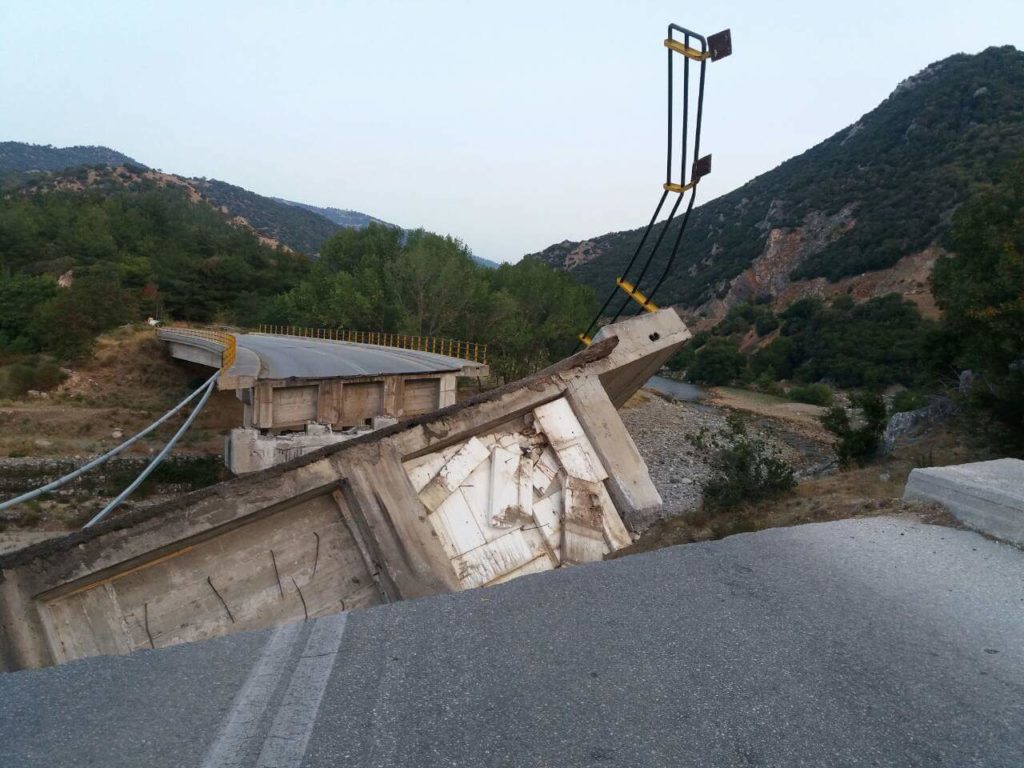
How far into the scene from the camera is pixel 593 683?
288 cm

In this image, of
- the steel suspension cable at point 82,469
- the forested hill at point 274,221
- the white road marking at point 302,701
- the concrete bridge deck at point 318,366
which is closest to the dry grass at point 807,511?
the white road marking at point 302,701

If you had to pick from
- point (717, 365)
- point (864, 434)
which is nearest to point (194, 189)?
point (717, 365)

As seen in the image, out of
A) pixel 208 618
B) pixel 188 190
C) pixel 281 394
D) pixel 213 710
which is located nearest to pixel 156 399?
pixel 281 394

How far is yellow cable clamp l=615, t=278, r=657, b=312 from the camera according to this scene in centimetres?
699

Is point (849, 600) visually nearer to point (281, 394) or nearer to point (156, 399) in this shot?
point (281, 394)

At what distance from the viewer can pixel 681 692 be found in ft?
9.18

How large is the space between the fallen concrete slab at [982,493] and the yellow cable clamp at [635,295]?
125 inches

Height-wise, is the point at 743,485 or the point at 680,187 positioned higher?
the point at 680,187

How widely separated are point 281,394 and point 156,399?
73.9 feet

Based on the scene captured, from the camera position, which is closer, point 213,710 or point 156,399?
point 213,710

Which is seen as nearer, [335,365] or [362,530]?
[362,530]

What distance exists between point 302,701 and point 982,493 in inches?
193

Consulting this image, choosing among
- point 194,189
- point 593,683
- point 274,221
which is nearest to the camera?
point 593,683

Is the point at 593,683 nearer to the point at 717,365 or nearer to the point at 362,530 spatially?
the point at 362,530
